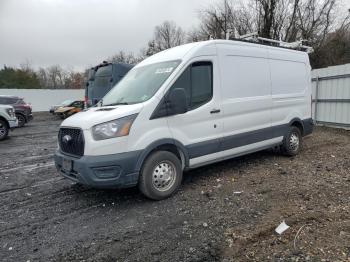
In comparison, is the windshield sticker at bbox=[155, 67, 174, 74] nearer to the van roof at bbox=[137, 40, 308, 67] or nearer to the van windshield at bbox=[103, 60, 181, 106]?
the van windshield at bbox=[103, 60, 181, 106]

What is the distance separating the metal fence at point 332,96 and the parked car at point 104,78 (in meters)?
7.45

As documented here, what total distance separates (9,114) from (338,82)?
488 inches

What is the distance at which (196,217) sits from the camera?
4355 mm

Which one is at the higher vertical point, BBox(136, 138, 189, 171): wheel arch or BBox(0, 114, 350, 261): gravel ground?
BBox(136, 138, 189, 171): wheel arch

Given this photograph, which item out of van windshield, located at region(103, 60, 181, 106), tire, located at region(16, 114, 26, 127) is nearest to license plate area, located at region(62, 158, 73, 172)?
van windshield, located at region(103, 60, 181, 106)

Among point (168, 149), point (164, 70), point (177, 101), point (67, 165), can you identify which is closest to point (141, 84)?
point (164, 70)

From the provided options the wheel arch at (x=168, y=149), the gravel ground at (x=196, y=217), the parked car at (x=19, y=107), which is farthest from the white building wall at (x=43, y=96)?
Result: the wheel arch at (x=168, y=149)

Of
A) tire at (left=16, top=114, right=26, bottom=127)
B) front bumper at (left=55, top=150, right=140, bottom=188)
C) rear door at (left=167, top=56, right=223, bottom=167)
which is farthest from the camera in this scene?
tire at (left=16, top=114, right=26, bottom=127)

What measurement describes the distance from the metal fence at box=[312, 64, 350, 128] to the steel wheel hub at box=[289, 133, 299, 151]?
4391mm

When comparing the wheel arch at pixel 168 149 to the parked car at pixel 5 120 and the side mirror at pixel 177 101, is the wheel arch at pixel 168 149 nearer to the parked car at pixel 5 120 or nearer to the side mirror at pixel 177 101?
the side mirror at pixel 177 101

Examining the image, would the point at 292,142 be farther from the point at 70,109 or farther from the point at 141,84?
the point at 70,109

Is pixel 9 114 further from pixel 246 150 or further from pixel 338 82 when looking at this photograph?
pixel 338 82

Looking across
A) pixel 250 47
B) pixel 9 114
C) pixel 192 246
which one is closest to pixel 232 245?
pixel 192 246

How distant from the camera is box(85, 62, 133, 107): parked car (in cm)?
1301
